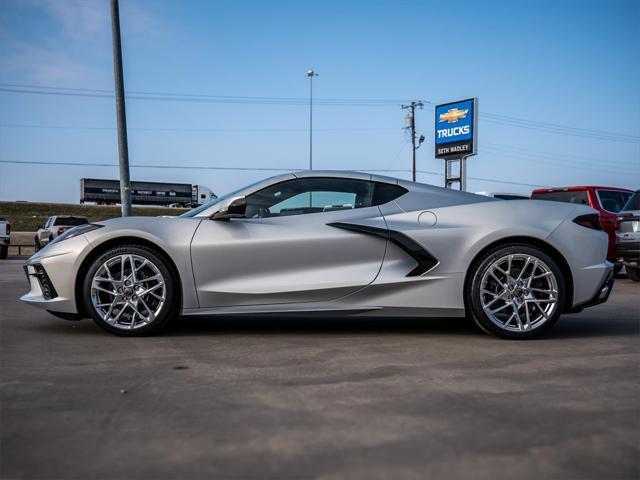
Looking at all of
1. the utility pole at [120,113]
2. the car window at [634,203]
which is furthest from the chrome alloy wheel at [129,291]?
the car window at [634,203]

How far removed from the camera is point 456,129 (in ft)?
86.1

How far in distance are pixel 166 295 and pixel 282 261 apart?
962 millimetres

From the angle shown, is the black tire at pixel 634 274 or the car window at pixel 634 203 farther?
the black tire at pixel 634 274

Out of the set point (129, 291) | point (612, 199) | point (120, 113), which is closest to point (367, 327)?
point (129, 291)

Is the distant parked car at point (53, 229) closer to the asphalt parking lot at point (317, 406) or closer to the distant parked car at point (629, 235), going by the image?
the distant parked car at point (629, 235)

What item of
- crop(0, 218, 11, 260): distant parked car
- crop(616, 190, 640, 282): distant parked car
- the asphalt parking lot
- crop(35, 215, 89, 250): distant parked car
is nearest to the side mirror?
the asphalt parking lot

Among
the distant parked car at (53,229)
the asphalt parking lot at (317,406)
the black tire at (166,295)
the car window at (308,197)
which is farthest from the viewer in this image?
the distant parked car at (53,229)

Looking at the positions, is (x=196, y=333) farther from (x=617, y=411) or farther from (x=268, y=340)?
(x=617, y=411)

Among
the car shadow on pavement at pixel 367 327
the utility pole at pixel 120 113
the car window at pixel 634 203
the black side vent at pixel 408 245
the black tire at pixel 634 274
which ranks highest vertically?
the utility pole at pixel 120 113

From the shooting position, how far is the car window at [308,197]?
5391 millimetres

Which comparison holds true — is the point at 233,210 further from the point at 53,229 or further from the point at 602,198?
the point at 53,229

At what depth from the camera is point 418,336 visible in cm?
541

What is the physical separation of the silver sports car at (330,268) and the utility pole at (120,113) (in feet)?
23.0

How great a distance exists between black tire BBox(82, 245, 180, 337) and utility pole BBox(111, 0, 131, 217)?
7.03 metres
